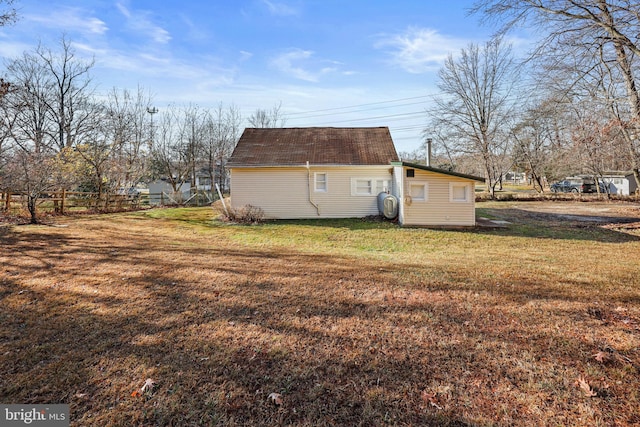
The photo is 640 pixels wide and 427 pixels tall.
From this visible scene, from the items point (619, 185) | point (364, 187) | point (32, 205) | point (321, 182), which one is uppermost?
point (321, 182)

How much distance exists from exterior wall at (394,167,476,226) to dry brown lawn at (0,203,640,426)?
17.1ft

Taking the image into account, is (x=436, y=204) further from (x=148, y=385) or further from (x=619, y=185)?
(x=619, y=185)

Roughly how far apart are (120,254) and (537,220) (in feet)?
56.5

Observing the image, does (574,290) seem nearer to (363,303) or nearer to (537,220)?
(363,303)

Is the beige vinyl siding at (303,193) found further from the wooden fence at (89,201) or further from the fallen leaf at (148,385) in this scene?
the fallen leaf at (148,385)

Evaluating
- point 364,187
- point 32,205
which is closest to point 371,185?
point 364,187

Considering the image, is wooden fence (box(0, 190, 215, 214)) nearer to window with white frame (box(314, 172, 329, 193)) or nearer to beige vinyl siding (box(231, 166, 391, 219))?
beige vinyl siding (box(231, 166, 391, 219))

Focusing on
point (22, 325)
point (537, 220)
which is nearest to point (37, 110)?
point (22, 325)

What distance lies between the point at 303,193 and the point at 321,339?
37.9 feet

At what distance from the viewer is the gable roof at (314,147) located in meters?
14.8

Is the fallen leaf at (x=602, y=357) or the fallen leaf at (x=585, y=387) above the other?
the fallen leaf at (x=602, y=357)

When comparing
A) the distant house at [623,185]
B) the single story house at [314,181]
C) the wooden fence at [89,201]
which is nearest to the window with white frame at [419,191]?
the single story house at [314,181]

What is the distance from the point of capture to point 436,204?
493 inches

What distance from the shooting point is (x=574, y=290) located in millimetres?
4988
